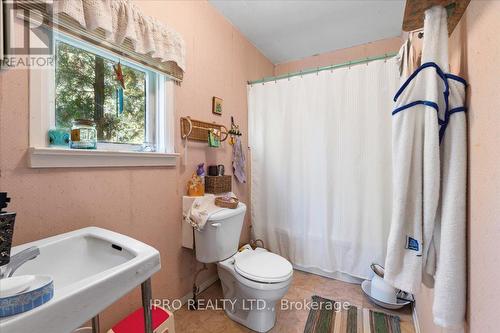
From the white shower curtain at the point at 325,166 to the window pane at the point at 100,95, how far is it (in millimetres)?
1190

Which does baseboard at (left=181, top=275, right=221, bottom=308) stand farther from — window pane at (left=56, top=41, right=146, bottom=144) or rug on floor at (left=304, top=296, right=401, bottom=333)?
window pane at (left=56, top=41, right=146, bottom=144)

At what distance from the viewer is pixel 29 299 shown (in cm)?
49

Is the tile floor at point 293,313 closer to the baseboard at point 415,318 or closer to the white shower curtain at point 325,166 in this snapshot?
the baseboard at point 415,318

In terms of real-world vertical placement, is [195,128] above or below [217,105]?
below

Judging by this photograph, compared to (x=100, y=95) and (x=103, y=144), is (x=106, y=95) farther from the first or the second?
(x=103, y=144)

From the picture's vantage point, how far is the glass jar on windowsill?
1.08m

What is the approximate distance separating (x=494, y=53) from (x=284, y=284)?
135 cm

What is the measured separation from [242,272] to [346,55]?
2478 mm

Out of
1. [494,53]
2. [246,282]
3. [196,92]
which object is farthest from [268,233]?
[494,53]

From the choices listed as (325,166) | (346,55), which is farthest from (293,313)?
(346,55)

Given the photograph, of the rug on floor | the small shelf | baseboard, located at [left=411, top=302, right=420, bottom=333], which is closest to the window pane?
the small shelf

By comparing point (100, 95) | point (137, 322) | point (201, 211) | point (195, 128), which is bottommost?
point (137, 322)

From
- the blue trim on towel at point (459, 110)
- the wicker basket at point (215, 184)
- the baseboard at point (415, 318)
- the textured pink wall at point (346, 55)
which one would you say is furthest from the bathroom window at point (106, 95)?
the baseboard at point (415, 318)

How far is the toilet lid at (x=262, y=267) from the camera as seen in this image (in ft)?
4.57
